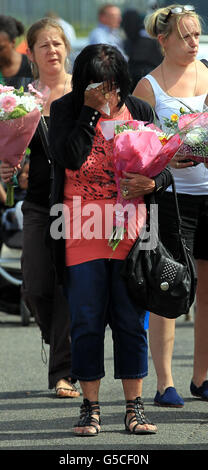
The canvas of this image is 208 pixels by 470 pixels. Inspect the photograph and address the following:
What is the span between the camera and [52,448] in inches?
192

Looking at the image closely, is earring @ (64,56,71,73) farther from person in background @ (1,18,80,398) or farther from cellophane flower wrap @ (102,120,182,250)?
cellophane flower wrap @ (102,120,182,250)

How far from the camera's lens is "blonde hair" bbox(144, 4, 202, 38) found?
572cm

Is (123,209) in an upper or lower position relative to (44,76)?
lower

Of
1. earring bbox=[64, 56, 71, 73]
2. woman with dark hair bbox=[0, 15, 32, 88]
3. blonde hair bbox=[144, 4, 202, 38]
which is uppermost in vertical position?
woman with dark hair bbox=[0, 15, 32, 88]

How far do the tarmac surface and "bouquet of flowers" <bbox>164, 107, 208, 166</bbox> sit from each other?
1344 mm

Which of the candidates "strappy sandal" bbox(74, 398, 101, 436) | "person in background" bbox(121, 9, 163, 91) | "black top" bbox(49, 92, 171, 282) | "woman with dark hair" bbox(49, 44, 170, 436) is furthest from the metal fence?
"strappy sandal" bbox(74, 398, 101, 436)

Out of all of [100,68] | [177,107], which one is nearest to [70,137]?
[100,68]

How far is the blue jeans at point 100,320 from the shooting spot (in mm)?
5043

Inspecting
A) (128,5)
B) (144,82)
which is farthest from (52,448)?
(128,5)

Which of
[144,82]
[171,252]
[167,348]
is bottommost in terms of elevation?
[167,348]

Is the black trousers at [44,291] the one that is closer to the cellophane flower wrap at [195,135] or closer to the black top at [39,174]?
the black top at [39,174]

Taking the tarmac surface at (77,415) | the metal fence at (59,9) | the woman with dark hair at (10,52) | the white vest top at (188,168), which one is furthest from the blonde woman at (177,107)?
the metal fence at (59,9)
